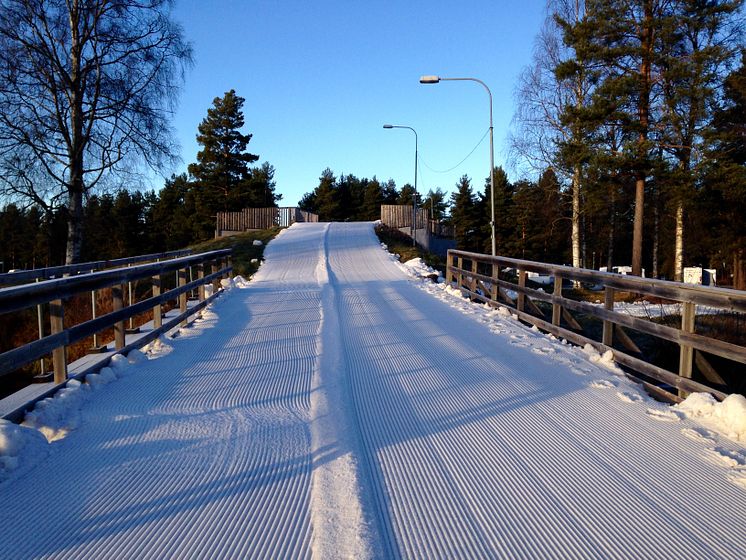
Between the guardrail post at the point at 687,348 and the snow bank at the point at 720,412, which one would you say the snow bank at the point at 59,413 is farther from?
the guardrail post at the point at 687,348

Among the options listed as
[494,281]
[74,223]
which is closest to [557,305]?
[494,281]

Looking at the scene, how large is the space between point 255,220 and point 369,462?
37.6 meters

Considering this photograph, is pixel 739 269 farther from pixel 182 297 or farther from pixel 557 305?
pixel 182 297

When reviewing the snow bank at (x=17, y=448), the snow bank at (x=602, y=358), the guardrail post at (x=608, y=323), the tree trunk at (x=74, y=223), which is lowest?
the snow bank at (x=602, y=358)

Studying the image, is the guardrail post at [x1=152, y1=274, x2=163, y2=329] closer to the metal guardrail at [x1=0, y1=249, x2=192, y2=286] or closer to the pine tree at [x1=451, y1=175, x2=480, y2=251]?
the metal guardrail at [x1=0, y1=249, x2=192, y2=286]

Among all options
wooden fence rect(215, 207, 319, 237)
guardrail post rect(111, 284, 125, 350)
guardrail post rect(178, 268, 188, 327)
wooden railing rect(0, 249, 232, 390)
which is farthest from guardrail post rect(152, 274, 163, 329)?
wooden fence rect(215, 207, 319, 237)

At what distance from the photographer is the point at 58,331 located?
4.52 m

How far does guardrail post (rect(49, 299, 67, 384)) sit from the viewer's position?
4.48 metres

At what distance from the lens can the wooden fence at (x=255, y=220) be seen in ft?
131

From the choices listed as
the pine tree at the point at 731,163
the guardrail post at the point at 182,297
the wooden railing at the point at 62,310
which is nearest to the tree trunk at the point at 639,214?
the pine tree at the point at 731,163

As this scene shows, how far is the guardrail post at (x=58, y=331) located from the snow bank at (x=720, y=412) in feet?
16.6

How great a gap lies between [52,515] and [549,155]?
82.1ft

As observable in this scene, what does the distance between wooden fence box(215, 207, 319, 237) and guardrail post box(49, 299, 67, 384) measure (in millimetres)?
35466

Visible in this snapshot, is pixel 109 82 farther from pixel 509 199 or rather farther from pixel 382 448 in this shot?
pixel 509 199
